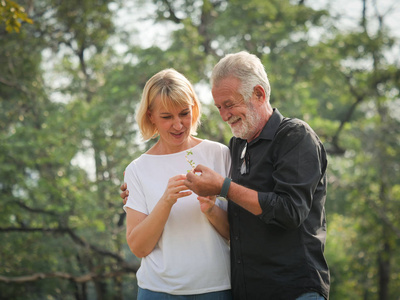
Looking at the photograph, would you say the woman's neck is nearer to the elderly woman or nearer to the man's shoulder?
the elderly woman

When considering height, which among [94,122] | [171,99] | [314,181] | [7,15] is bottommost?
[94,122]

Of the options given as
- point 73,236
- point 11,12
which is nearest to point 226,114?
point 11,12

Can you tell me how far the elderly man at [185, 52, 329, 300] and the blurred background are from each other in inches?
292

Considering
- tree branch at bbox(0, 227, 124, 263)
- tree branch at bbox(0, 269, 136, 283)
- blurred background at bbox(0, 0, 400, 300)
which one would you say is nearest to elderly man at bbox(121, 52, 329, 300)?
blurred background at bbox(0, 0, 400, 300)

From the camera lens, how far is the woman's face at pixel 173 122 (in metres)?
2.72

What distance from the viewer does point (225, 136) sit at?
9.81m

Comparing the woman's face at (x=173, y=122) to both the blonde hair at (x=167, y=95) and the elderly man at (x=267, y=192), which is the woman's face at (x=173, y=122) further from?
the elderly man at (x=267, y=192)

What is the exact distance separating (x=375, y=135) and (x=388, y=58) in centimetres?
218

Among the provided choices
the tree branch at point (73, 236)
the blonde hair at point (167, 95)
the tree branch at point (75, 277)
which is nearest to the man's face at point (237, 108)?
the blonde hair at point (167, 95)

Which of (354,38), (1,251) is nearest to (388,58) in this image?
(354,38)

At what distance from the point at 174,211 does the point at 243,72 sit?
86cm

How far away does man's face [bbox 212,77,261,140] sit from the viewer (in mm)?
2543

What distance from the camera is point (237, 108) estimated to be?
2555 mm

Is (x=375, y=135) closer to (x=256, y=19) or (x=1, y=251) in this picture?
(x=256, y=19)
